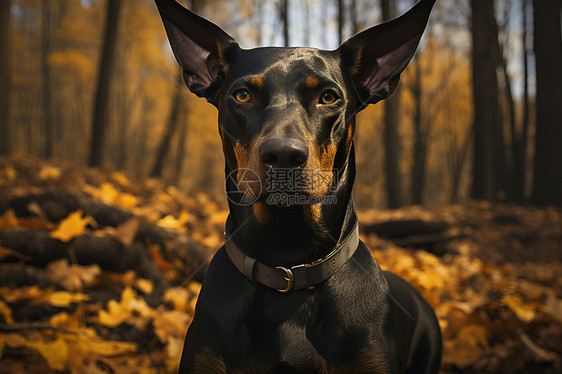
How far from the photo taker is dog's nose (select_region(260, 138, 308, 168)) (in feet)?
4.72

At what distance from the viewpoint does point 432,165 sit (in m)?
37.4

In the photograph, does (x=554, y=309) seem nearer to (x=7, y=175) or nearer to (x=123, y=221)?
(x=123, y=221)

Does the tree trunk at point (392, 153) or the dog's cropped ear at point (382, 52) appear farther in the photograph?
the tree trunk at point (392, 153)

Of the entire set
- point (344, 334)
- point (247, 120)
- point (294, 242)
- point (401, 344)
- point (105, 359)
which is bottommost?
point (105, 359)

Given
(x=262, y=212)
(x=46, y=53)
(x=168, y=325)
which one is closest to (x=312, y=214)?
(x=262, y=212)

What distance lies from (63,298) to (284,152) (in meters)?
2.16

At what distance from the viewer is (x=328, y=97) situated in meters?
1.80

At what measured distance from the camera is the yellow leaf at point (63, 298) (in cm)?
264

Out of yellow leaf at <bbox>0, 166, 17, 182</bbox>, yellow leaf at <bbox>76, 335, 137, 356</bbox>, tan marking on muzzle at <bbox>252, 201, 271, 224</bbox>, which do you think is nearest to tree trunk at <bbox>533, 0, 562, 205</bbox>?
tan marking on muzzle at <bbox>252, 201, 271, 224</bbox>

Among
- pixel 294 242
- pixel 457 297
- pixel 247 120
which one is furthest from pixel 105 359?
pixel 457 297

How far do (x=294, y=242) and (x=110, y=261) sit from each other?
213 centimetres

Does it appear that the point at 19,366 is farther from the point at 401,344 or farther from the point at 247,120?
the point at 401,344

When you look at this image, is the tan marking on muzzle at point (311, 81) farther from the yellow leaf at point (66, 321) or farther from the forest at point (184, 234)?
the yellow leaf at point (66, 321)

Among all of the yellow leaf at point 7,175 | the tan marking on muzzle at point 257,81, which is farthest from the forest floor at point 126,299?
the tan marking on muzzle at point 257,81
